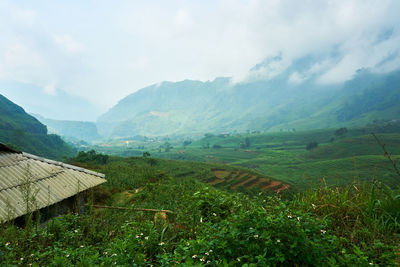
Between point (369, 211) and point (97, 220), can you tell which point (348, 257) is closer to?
point (369, 211)

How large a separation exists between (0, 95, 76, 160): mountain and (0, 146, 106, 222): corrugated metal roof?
5138cm

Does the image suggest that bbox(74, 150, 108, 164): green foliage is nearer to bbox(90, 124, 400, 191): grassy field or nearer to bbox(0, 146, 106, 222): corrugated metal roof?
bbox(0, 146, 106, 222): corrugated metal roof

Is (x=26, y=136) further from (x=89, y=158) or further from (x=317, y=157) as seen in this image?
(x=317, y=157)

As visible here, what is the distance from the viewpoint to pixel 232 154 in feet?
358

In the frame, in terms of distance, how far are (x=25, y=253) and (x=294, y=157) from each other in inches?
3929

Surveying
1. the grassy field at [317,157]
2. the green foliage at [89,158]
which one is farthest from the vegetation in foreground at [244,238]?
the grassy field at [317,157]

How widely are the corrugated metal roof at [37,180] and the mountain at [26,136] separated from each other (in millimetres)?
51380

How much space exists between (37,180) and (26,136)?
280 ft

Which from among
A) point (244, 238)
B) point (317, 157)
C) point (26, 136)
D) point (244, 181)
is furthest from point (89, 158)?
point (317, 157)

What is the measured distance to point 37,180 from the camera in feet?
22.9

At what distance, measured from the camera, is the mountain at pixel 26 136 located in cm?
6384

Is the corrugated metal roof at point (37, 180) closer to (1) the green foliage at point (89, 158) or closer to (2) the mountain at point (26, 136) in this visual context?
(1) the green foliage at point (89, 158)

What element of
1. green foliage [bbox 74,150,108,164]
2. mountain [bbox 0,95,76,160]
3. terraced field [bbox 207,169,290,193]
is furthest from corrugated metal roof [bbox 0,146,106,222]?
mountain [bbox 0,95,76,160]

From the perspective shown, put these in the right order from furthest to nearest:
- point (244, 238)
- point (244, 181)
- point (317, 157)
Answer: point (317, 157), point (244, 181), point (244, 238)
